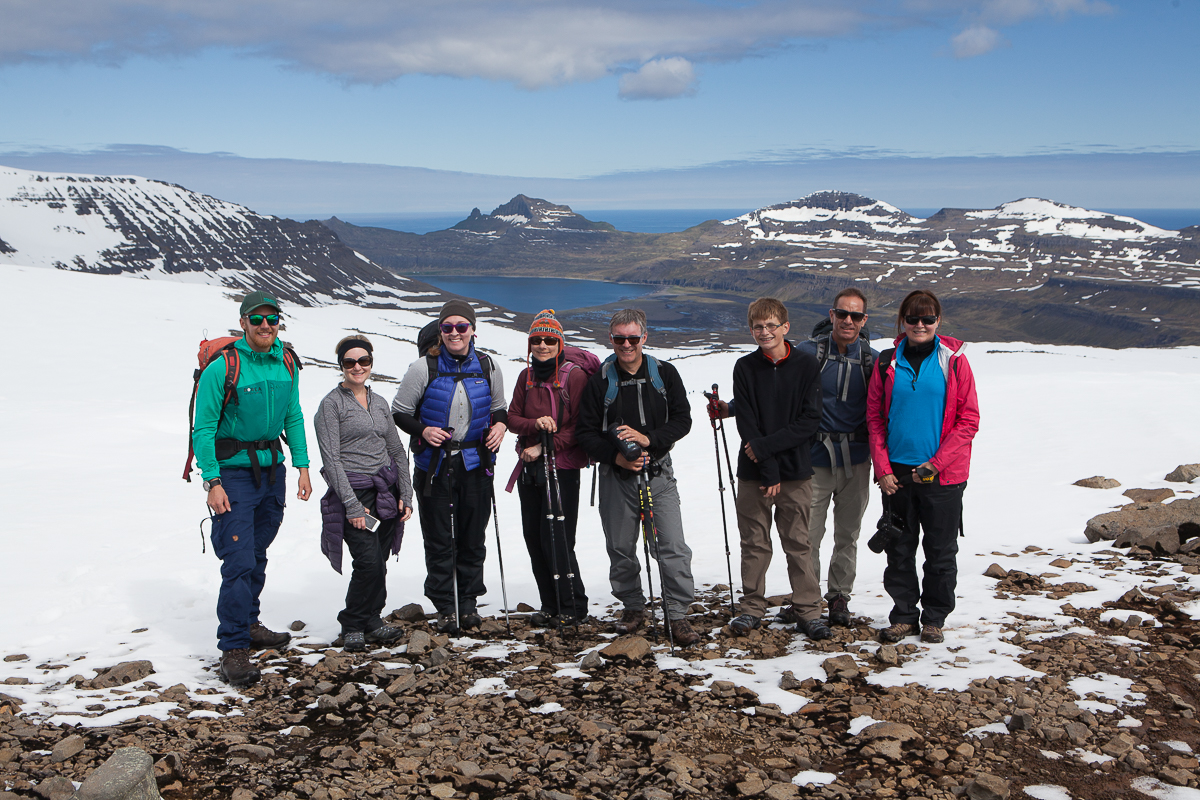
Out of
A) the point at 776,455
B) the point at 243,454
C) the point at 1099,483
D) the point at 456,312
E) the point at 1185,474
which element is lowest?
the point at 1099,483

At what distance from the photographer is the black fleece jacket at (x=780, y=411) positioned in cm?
654

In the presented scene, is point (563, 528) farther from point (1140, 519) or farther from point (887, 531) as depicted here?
point (1140, 519)

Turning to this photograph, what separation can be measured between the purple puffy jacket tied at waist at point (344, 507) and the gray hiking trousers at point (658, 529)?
6.01 ft

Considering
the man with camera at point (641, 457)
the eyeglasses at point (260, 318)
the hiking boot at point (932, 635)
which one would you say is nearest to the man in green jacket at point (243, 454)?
the eyeglasses at point (260, 318)

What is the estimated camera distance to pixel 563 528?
714 cm

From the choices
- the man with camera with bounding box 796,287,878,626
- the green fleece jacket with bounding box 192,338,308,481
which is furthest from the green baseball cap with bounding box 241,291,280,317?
the man with camera with bounding box 796,287,878,626

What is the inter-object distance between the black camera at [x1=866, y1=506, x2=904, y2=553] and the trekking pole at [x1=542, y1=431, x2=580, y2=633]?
2.59 m

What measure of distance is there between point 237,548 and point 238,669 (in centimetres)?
92

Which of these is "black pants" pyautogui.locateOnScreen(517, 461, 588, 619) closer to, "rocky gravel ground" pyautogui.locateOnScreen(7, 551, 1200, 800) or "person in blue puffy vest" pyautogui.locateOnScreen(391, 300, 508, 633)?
"person in blue puffy vest" pyautogui.locateOnScreen(391, 300, 508, 633)

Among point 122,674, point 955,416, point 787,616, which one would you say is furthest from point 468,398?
point 955,416

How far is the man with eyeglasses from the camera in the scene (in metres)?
6.84

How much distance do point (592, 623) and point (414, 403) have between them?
8.54ft

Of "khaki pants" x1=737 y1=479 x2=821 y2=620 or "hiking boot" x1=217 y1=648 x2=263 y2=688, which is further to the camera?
"khaki pants" x1=737 y1=479 x2=821 y2=620

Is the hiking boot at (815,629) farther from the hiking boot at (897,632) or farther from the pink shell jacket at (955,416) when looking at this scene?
the pink shell jacket at (955,416)
